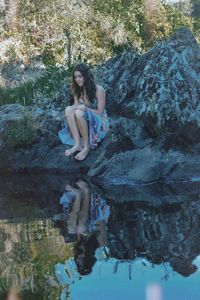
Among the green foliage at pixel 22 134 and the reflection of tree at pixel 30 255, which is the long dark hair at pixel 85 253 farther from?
the green foliage at pixel 22 134

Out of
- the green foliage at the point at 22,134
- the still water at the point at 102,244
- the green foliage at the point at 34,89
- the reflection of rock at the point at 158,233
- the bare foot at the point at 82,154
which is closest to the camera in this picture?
the still water at the point at 102,244

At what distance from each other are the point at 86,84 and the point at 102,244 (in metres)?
3.87

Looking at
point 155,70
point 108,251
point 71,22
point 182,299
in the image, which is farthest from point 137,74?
point 71,22

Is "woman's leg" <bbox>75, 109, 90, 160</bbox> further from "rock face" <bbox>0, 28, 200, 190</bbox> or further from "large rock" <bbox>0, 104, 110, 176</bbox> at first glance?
"large rock" <bbox>0, 104, 110, 176</bbox>

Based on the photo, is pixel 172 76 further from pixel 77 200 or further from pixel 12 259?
pixel 12 259

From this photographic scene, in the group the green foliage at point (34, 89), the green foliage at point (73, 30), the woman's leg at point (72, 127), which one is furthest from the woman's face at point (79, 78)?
the green foliage at point (73, 30)

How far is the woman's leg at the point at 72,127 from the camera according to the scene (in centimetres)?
779

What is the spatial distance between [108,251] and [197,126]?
3.83 m

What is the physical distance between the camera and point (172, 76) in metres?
8.00

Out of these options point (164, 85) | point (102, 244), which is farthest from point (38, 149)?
point (102, 244)

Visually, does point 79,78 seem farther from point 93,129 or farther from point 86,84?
point 93,129

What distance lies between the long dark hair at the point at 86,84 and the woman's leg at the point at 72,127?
0.26 meters

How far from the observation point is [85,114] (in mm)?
7730

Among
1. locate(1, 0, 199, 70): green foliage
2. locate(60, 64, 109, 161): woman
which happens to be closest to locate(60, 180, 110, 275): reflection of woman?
locate(60, 64, 109, 161): woman
